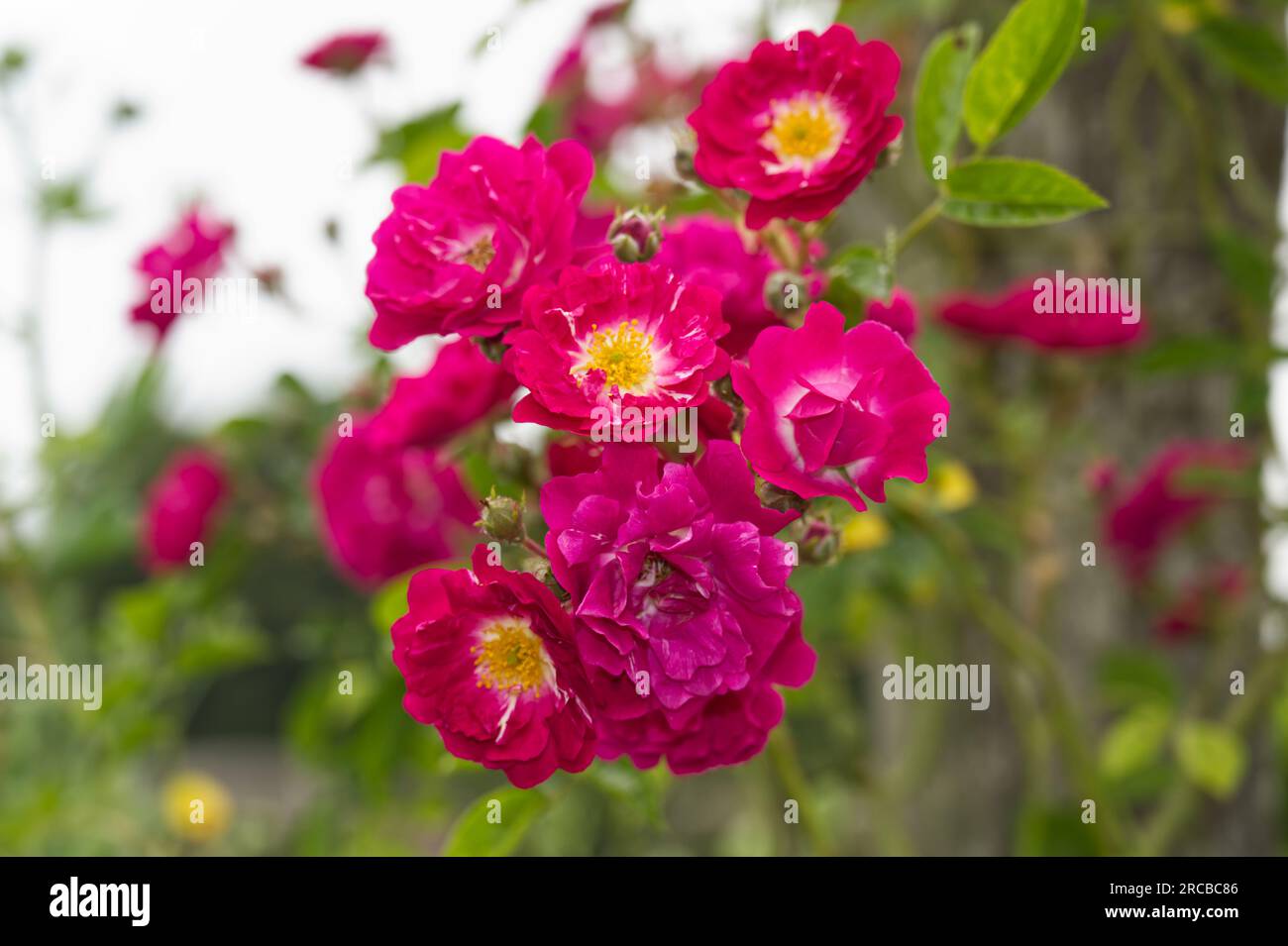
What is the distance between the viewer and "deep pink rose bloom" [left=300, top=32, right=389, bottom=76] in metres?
0.97

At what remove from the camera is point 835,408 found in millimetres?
403

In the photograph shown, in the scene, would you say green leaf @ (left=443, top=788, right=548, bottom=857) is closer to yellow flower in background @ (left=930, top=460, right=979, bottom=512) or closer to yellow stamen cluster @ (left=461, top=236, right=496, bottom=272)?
yellow stamen cluster @ (left=461, top=236, right=496, bottom=272)

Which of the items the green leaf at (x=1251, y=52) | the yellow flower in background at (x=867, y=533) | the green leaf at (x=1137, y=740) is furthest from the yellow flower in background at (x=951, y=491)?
the green leaf at (x=1251, y=52)

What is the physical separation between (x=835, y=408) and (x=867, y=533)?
615 millimetres

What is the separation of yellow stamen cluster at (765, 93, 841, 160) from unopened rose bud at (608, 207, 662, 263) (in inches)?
2.5

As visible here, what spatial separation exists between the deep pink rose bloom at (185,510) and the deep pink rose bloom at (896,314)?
886 mm

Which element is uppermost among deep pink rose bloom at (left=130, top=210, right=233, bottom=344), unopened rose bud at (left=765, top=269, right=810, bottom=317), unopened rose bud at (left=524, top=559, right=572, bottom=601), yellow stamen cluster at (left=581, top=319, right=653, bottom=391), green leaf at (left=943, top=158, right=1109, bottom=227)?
deep pink rose bloom at (left=130, top=210, right=233, bottom=344)

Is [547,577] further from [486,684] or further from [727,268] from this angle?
[727,268]

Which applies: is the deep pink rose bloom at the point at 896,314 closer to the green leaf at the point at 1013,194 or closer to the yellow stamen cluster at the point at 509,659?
the green leaf at the point at 1013,194

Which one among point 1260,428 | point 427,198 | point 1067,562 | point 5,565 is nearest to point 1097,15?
point 1260,428

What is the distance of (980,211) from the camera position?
53 cm

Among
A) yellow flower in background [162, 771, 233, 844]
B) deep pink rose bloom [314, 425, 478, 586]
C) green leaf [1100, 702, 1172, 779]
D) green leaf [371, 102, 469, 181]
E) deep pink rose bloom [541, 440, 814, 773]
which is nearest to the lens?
deep pink rose bloom [541, 440, 814, 773]

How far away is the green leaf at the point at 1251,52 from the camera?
935mm

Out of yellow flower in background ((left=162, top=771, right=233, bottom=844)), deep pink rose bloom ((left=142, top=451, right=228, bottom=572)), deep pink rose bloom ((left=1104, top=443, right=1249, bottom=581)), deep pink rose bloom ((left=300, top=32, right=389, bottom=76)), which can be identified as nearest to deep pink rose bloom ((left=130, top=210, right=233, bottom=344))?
deep pink rose bloom ((left=300, top=32, right=389, bottom=76))
